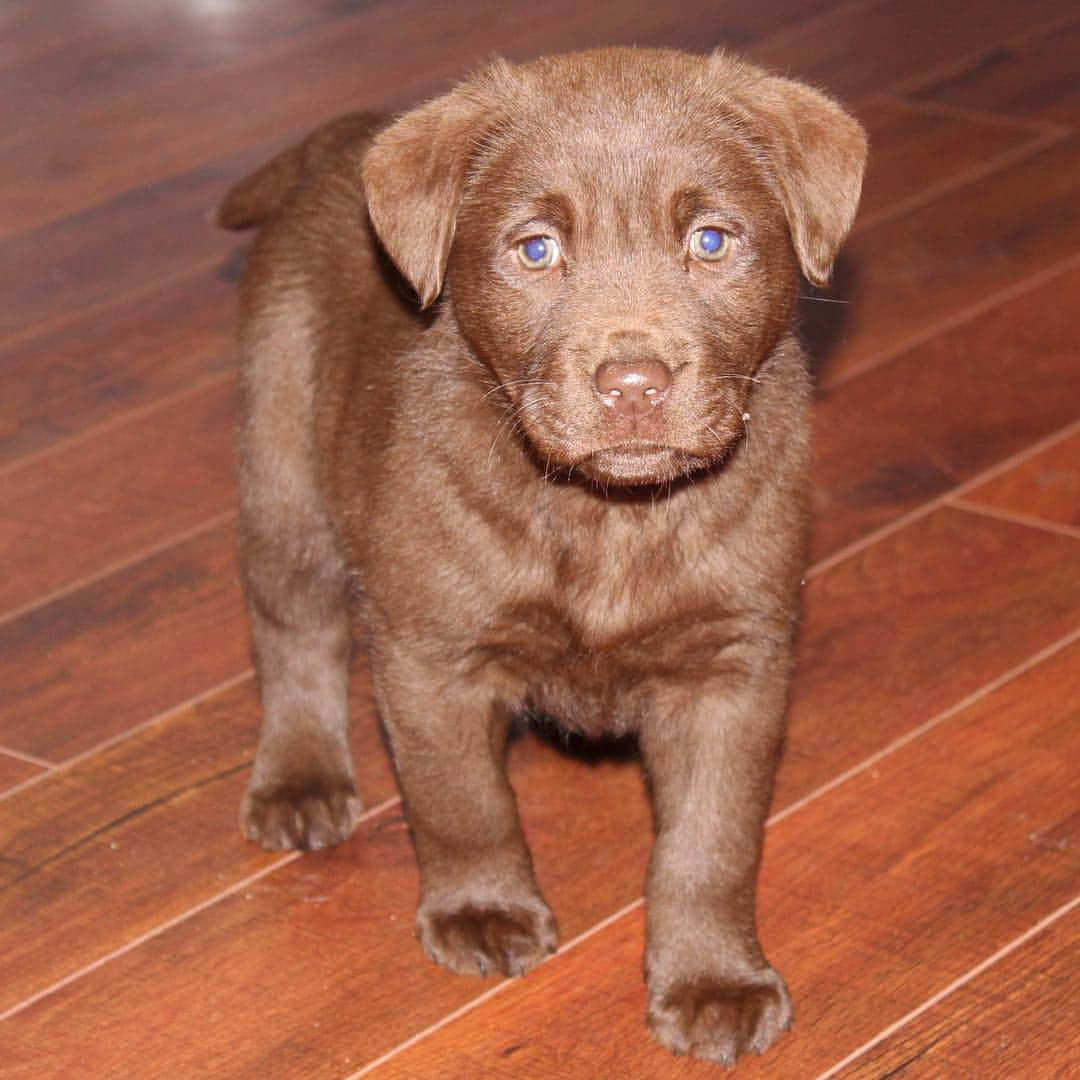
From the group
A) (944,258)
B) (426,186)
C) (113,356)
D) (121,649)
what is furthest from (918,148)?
(426,186)

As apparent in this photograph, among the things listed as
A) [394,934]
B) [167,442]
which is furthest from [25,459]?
[394,934]

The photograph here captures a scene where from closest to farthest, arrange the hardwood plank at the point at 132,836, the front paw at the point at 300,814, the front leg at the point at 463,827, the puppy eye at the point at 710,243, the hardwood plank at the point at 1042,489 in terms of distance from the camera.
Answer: the puppy eye at the point at 710,243 → the front leg at the point at 463,827 → the hardwood plank at the point at 132,836 → the front paw at the point at 300,814 → the hardwood plank at the point at 1042,489

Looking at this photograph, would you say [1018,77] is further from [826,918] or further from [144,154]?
[826,918]

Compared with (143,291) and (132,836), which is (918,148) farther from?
(132,836)

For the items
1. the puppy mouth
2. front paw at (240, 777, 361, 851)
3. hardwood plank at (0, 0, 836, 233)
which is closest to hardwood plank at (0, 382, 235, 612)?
front paw at (240, 777, 361, 851)

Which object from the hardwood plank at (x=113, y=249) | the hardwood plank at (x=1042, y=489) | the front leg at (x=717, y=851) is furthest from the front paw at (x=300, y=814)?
the hardwood plank at (x=113, y=249)

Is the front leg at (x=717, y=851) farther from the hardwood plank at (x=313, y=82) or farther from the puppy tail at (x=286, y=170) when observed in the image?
the hardwood plank at (x=313, y=82)
